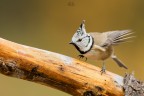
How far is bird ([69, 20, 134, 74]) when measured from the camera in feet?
5.81

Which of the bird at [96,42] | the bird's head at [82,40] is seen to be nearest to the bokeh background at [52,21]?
the bird at [96,42]

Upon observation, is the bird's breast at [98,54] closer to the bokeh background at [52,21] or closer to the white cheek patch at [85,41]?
the white cheek patch at [85,41]

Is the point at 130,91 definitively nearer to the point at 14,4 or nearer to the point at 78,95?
the point at 78,95

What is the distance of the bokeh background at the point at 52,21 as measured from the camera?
253 centimetres

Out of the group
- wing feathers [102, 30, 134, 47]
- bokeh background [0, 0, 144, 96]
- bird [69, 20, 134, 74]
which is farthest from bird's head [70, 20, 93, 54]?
bokeh background [0, 0, 144, 96]

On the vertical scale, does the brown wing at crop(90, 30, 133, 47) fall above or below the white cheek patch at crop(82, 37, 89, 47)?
above

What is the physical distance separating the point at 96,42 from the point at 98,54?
57mm

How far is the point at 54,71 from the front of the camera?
5.45 feet

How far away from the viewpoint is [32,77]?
1672 millimetres

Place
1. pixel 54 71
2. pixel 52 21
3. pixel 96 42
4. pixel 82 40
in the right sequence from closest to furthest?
pixel 54 71 → pixel 82 40 → pixel 96 42 → pixel 52 21

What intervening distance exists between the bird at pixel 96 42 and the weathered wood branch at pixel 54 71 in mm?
71

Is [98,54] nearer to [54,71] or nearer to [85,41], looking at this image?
[85,41]

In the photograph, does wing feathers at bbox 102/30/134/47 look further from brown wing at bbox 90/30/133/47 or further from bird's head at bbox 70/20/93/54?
bird's head at bbox 70/20/93/54

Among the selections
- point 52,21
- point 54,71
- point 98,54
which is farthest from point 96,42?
point 52,21
